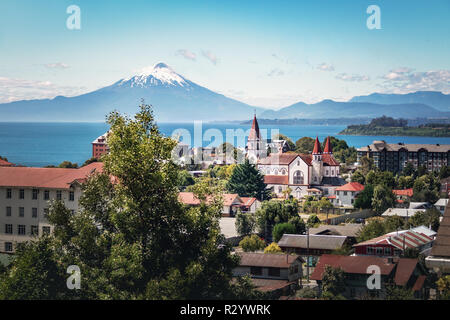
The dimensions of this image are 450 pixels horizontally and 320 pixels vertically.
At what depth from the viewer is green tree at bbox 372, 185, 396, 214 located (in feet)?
109

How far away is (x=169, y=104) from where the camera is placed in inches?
3688

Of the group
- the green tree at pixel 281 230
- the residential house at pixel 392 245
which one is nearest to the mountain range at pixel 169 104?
the green tree at pixel 281 230

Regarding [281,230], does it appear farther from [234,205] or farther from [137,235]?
[137,235]

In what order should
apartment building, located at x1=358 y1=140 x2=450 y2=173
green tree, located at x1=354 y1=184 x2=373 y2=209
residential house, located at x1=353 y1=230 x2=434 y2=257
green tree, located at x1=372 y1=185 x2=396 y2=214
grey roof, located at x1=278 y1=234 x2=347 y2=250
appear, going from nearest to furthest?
residential house, located at x1=353 y1=230 x2=434 y2=257
grey roof, located at x1=278 y1=234 x2=347 y2=250
green tree, located at x1=372 y1=185 x2=396 y2=214
green tree, located at x1=354 y1=184 x2=373 y2=209
apartment building, located at x1=358 y1=140 x2=450 y2=173

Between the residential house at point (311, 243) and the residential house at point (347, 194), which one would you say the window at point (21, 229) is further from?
the residential house at point (347, 194)

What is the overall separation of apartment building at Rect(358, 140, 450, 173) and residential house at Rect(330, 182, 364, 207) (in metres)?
17.8

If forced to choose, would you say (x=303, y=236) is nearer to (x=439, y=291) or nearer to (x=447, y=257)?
(x=447, y=257)

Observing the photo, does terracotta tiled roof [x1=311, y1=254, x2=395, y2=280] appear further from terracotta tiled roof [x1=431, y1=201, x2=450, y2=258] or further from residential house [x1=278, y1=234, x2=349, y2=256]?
residential house [x1=278, y1=234, x2=349, y2=256]

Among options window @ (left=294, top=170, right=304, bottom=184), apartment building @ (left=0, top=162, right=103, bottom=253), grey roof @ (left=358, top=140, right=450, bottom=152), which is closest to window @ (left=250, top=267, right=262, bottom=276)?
apartment building @ (left=0, top=162, right=103, bottom=253)

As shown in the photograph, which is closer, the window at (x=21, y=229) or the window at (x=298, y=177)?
the window at (x=21, y=229)

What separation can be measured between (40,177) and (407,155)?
41519mm

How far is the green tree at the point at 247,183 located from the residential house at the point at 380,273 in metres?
21.2

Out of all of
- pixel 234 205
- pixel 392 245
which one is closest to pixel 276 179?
pixel 234 205

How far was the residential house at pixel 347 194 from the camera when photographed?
121ft
